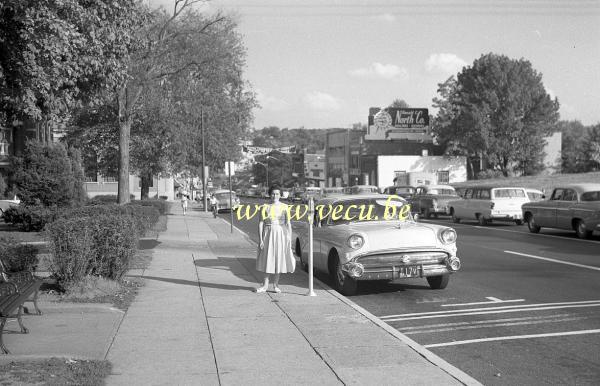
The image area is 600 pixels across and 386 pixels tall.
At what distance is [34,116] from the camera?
1023 centimetres

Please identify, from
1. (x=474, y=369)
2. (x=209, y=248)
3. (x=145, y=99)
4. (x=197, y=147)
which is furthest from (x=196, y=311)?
(x=197, y=147)

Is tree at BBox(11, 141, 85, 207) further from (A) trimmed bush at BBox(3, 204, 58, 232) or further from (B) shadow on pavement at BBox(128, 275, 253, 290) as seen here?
(B) shadow on pavement at BBox(128, 275, 253, 290)

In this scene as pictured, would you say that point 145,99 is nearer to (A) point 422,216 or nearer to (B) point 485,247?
(A) point 422,216

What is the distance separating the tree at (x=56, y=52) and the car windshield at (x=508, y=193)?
19.4m

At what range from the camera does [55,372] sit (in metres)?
5.70

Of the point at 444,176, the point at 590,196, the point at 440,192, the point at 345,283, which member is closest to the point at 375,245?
the point at 345,283

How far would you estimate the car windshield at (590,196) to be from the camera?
20.8m

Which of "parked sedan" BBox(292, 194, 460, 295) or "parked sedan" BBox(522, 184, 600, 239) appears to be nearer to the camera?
"parked sedan" BBox(292, 194, 460, 295)

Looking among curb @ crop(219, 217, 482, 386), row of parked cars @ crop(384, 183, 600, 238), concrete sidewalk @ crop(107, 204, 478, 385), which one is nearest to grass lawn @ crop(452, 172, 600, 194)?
row of parked cars @ crop(384, 183, 600, 238)

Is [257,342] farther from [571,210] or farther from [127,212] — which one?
[571,210]

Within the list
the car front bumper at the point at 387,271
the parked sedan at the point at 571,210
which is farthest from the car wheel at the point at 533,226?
the car front bumper at the point at 387,271

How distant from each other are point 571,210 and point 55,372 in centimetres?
1871

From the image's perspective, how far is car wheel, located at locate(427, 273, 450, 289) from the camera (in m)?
11.1

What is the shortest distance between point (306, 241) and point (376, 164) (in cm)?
6934
